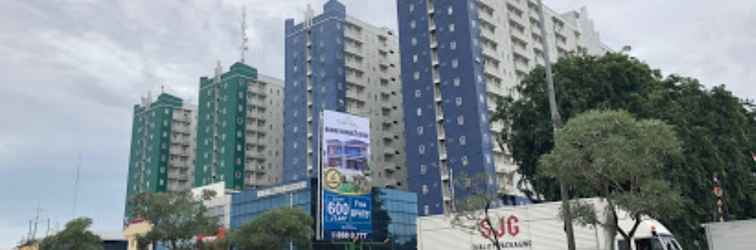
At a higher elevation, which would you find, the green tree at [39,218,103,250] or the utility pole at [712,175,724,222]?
the utility pole at [712,175,724,222]

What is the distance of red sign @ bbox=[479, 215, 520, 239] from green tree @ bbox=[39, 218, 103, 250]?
175 feet

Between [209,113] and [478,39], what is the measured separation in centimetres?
7018

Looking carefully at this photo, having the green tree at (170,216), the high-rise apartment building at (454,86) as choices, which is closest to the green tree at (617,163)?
the green tree at (170,216)

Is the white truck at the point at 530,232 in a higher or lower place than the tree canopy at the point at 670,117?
lower

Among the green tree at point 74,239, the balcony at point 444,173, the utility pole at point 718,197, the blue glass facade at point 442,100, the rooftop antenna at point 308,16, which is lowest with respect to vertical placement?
the green tree at point 74,239

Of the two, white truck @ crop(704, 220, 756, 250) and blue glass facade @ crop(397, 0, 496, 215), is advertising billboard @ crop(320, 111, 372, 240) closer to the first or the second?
blue glass facade @ crop(397, 0, 496, 215)

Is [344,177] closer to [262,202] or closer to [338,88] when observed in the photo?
[262,202]

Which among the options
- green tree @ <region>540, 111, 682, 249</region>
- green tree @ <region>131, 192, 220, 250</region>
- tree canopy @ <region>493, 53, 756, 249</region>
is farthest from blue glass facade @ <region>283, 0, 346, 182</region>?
green tree @ <region>540, 111, 682, 249</region>

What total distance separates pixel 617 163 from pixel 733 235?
7.83m

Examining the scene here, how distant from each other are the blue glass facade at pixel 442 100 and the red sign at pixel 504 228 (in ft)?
167

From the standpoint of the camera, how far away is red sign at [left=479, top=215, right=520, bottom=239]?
31797mm

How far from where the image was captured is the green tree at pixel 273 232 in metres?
58.5

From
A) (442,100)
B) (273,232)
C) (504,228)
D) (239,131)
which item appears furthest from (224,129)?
(504,228)

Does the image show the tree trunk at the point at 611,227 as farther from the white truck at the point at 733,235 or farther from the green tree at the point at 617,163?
the white truck at the point at 733,235
